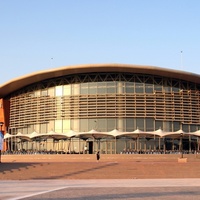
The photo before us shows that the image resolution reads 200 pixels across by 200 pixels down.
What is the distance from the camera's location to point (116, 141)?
192 feet

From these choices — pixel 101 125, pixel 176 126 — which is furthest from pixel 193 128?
pixel 101 125

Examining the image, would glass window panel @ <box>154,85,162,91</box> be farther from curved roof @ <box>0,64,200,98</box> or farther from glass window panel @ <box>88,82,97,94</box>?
glass window panel @ <box>88,82,97,94</box>

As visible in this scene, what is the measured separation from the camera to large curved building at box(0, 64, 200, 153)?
→ 2288 inches

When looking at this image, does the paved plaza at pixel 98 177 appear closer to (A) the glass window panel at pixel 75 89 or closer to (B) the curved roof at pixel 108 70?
(B) the curved roof at pixel 108 70

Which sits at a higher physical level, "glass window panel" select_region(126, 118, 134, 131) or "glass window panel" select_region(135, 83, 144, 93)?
"glass window panel" select_region(135, 83, 144, 93)

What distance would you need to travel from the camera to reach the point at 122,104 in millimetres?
58219

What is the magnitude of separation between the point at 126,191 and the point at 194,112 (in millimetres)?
40165

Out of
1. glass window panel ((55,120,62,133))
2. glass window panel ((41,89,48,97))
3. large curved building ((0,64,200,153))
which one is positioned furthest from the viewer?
glass window panel ((41,89,48,97))

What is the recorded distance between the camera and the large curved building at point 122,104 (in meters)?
58.1

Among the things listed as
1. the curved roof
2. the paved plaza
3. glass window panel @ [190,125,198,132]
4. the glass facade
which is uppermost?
the curved roof

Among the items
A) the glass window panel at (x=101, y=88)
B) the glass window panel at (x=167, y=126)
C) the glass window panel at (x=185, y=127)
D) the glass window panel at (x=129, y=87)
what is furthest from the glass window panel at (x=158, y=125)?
the glass window panel at (x=101, y=88)

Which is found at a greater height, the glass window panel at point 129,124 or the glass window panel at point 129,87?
the glass window panel at point 129,87

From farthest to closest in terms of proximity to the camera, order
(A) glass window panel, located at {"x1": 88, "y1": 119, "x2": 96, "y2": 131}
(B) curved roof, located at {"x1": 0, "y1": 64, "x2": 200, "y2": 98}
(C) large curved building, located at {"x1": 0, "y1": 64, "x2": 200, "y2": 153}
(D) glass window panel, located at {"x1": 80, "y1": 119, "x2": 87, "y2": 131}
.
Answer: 1. (D) glass window panel, located at {"x1": 80, "y1": 119, "x2": 87, "y2": 131}
2. (A) glass window panel, located at {"x1": 88, "y1": 119, "x2": 96, "y2": 131}
3. (C) large curved building, located at {"x1": 0, "y1": 64, "x2": 200, "y2": 153}
4. (B) curved roof, located at {"x1": 0, "y1": 64, "x2": 200, "y2": 98}

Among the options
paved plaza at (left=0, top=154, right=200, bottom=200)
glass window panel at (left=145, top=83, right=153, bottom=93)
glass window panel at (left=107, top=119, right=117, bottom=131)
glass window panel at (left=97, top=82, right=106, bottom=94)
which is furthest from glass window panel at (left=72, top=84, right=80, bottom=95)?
paved plaza at (left=0, top=154, right=200, bottom=200)
